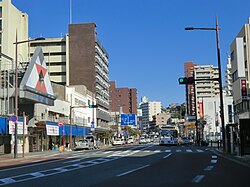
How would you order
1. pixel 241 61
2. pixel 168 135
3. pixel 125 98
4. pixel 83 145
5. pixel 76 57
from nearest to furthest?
pixel 241 61 < pixel 83 145 < pixel 168 135 < pixel 76 57 < pixel 125 98

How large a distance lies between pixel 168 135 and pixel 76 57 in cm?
5389

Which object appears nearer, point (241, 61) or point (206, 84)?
point (241, 61)

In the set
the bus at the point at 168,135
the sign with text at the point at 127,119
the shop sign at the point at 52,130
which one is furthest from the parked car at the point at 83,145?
the sign with text at the point at 127,119

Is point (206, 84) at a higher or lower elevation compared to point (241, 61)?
higher

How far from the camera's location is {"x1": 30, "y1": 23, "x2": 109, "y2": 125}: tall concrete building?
10650 cm

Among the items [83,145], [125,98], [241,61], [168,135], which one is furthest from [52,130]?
[125,98]

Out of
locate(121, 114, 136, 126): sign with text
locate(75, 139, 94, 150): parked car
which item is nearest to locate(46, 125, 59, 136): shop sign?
locate(75, 139, 94, 150): parked car

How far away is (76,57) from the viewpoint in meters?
109

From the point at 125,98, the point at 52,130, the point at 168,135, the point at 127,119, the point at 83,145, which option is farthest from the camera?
the point at 125,98

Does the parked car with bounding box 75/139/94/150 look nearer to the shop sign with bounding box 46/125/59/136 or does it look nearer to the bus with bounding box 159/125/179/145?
the shop sign with bounding box 46/125/59/136

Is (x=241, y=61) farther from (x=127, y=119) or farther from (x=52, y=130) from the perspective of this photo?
(x=127, y=119)

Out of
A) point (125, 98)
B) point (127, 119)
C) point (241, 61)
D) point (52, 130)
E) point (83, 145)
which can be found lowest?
point (83, 145)

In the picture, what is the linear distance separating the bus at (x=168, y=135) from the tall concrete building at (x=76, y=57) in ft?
144

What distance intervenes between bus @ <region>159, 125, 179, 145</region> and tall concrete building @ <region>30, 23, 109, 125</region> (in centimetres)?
4393
